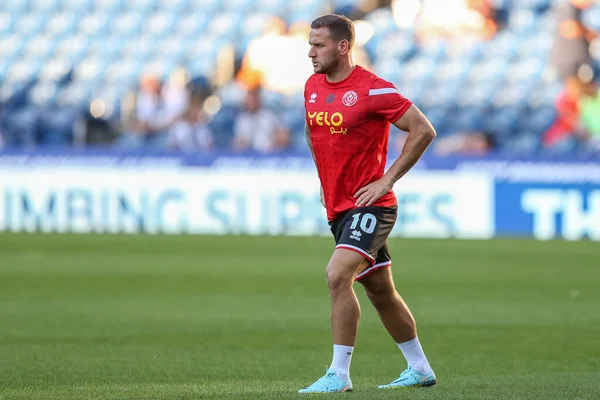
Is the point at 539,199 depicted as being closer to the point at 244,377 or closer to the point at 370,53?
the point at 370,53

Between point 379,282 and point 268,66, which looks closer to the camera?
point 379,282

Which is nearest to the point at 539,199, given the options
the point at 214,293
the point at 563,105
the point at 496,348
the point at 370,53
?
the point at 563,105

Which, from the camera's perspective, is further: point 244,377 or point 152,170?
point 152,170

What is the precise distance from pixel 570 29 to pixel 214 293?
14657 mm

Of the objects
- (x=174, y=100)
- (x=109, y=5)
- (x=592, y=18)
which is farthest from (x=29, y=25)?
(x=592, y=18)

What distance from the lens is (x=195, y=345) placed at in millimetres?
9234

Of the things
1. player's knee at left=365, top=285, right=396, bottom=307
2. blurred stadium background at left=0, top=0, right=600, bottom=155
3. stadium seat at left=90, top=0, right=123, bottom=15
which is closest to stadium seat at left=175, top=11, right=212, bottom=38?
blurred stadium background at left=0, top=0, right=600, bottom=155

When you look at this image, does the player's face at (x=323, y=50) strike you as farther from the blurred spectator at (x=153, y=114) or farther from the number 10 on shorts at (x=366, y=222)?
the blurred spectator at (x=153, y=114)

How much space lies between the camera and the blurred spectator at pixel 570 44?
82.8 feet

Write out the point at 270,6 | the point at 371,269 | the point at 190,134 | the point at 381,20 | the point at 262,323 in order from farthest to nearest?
the point at 270,6 → the point at 381,20 → the point at 190,134 → the point at 262,323 → the point at 371,269

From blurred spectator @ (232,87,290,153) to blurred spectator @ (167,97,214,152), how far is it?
0.65 m

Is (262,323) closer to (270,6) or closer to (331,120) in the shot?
(331,120)

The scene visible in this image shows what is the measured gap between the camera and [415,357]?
725 centimetres

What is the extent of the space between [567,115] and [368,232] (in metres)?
17.7
